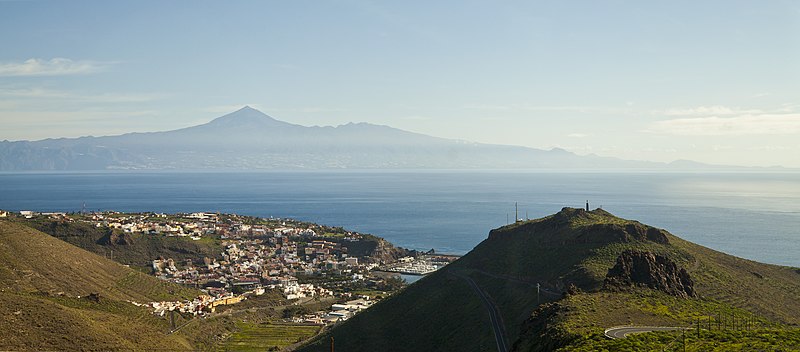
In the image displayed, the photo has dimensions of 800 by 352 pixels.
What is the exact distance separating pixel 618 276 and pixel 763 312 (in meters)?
7.82

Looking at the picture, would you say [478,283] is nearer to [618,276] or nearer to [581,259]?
[581,259]

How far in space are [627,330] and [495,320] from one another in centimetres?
1282

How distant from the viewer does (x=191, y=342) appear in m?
59.1

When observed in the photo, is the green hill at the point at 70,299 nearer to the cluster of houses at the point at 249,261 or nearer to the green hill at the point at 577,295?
the cluster of houses at the point at 249,261

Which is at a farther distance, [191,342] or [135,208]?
[135,208]

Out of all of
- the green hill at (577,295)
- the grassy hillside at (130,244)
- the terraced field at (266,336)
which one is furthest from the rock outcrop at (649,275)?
the grassy hillside at (130,244)

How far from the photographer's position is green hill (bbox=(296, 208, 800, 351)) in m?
33.5

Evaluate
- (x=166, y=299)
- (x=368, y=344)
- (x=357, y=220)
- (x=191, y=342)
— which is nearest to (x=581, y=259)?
(x=368, y=344)

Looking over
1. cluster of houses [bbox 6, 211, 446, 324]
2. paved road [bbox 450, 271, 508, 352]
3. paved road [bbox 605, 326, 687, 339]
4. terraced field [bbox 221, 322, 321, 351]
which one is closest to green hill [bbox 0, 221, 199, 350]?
terraced field [bbox 221, 322, 321, 351]

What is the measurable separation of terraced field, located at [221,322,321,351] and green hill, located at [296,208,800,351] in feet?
21.8

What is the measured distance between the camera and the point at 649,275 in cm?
4059

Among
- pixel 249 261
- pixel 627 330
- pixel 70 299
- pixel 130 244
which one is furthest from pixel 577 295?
pixel 130 244

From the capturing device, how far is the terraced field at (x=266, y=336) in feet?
200

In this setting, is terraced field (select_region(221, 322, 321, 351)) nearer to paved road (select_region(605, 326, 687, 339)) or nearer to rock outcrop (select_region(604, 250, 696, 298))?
rock outcrop (select_region(604, 250, 696, 298))
